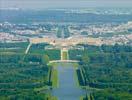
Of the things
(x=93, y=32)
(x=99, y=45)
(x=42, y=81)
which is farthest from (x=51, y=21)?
(x=42, y=81)

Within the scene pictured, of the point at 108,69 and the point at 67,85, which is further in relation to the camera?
the point at 108,69

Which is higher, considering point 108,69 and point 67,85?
point 108,69

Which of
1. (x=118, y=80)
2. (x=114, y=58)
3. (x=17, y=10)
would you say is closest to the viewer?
(x=118, y=80)

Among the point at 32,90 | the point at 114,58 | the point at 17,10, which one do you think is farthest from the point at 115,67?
the point at 17,10

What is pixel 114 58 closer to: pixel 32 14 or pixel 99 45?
pixel 99 45

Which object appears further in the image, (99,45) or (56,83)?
(99,45)

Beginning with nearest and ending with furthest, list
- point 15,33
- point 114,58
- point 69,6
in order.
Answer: point 114,58
point 15,33
point 69,6

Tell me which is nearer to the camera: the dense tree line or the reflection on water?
the reflection on water

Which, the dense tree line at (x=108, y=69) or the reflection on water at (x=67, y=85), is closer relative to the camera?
the reflection on water at (x=67, y=85)
